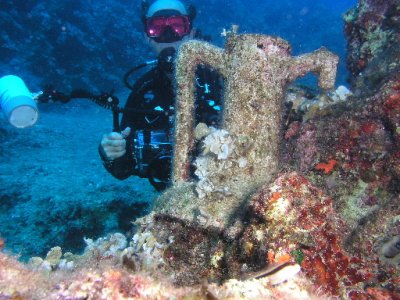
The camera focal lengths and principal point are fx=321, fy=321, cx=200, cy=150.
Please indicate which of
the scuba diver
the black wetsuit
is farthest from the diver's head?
the black wetsuit

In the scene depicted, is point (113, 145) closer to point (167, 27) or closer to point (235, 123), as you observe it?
point (235, 123)

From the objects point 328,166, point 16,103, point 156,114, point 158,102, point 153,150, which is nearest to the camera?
point 328,166

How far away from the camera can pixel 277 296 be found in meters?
1.49

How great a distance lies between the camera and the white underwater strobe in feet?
10.6

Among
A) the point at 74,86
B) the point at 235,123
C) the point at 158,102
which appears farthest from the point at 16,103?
the point at 74,86

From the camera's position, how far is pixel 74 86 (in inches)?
628

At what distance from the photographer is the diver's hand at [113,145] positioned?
394 centimetres

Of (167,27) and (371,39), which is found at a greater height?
(167,27)

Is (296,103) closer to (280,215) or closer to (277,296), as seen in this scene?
(280,215)

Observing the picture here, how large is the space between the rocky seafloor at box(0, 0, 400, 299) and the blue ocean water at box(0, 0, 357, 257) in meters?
1.64

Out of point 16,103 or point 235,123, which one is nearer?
point 235,123

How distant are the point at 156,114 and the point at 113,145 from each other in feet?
2.36

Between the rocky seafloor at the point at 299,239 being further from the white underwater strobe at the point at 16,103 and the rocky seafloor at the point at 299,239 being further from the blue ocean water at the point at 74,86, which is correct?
the blue ocean water at the point at 74,86

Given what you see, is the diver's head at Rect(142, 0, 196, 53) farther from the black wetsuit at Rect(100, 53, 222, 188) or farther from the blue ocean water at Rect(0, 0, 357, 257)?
the blue ocean water at Rect(0, 0, 357, 257)
